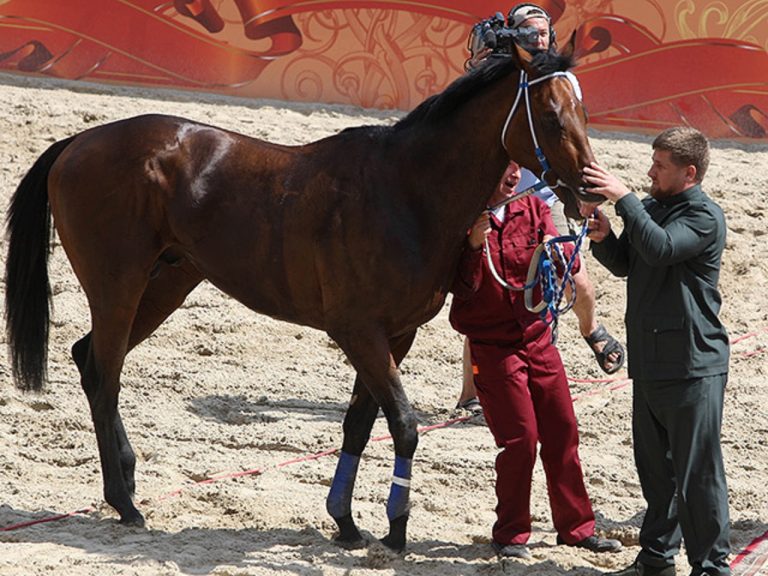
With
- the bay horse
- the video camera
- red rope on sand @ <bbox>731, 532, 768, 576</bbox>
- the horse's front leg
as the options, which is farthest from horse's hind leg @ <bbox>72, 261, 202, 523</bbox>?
red rope on sand @ <bbox>731, 532, 768, 576</bbox>

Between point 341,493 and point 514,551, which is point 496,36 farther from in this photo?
point 514,551

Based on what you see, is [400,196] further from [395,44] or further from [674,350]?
[395,44]

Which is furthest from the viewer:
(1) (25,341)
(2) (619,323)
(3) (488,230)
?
(2) (619,323)

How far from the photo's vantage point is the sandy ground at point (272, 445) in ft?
15.6

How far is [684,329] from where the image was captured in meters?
4.23

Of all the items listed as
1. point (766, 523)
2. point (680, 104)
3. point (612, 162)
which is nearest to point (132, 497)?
point (766, 523)

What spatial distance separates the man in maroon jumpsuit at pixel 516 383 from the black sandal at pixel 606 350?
948 millimetres

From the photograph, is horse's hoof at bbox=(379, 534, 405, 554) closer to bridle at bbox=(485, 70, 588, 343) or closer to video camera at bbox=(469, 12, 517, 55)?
bridle at bbox=(485, 70, 588, 343)

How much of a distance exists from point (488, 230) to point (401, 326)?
0.51 metres

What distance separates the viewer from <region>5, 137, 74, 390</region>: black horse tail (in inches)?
217

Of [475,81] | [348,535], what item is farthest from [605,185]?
[348,535]

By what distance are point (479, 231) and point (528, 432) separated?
81cm

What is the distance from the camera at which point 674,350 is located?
4.24 meters

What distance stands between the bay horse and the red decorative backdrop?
5125mm
